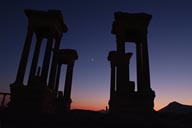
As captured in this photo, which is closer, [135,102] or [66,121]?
[66,121]

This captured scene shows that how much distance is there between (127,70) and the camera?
2384cm

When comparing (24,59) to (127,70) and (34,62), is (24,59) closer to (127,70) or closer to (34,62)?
(34,62)

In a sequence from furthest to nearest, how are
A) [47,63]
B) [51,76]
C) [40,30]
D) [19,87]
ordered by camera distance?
[40,30]
[51,76]
[47,63]
[19,87]

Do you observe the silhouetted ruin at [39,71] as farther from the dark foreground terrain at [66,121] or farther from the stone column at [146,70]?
the stone column at [146,70]

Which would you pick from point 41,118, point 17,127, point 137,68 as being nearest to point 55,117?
point 41,118

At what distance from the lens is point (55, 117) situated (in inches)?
571

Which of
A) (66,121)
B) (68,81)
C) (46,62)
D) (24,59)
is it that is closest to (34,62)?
(24,59)

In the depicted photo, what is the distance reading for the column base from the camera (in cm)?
1948

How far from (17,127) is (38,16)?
14371 mm

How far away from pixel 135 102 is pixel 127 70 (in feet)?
16.7

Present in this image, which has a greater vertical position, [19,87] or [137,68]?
[137,68]

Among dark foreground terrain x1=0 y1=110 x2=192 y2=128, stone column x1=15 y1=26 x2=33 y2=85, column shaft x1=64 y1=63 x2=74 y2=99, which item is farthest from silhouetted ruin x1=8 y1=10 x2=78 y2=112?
dark foreground terrain x1=0 y1=110 x2=192 y2=128

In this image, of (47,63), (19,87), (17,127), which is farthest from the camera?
(47,63)

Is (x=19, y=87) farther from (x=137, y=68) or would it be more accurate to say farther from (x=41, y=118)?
(x=137, y=68)
